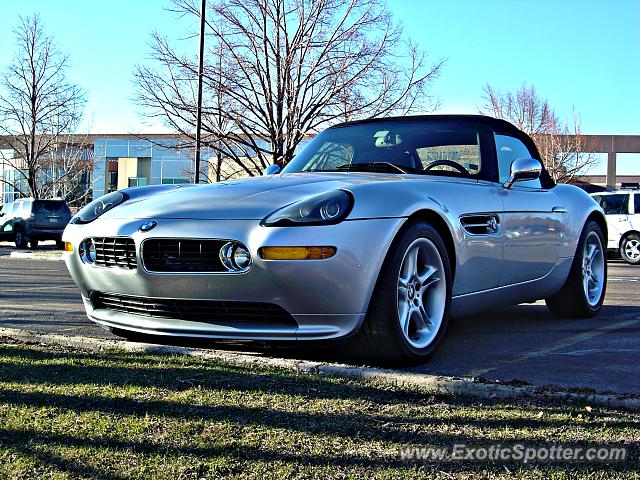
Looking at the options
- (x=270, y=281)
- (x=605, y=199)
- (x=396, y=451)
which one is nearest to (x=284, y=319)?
(x=270, y=281)

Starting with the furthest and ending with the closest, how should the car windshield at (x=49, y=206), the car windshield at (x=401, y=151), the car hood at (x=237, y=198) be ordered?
the car windshield at (x=49, y=206)
the car windshield at (x=401, y=151)
the car hood at (x=237, y=198)

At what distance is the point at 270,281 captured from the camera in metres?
3.69

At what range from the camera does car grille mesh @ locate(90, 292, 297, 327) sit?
3834mm

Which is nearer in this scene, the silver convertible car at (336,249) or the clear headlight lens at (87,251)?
the silver convertible car at (336,249)

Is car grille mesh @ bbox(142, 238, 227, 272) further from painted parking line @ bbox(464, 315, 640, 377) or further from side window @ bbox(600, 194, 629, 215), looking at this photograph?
side window @ bbox(600, 194, 629, 215)

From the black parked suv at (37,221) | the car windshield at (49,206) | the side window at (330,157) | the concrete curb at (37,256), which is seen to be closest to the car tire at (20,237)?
the black parked suv at (37,221)

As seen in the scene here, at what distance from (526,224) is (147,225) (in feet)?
8.25

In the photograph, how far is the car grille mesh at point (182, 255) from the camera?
382cm

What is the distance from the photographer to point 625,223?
17.2 meters

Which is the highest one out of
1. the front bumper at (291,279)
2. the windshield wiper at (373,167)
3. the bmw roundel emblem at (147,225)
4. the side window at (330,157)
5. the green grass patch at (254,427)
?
the side window at (330,157)

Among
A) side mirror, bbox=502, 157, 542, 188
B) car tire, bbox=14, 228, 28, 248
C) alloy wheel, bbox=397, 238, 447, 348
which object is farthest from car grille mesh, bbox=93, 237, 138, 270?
car tire, bbox=14, 228, 28, 248

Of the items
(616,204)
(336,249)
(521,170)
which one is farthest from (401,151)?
(616,204)

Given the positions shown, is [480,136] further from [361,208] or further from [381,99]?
[381,99]

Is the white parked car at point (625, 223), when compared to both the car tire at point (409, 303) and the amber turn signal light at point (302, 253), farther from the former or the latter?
the amber turn signal light at point (302, 253)
